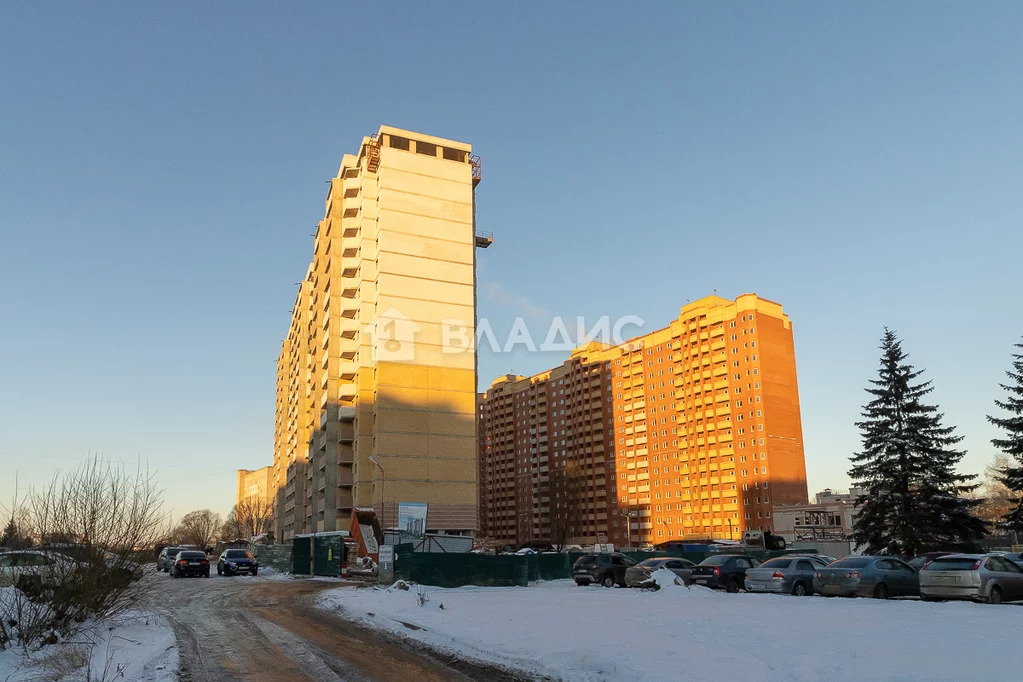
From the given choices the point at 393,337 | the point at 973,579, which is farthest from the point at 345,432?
the point at 973,579

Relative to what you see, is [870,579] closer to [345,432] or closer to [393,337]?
[393,337]

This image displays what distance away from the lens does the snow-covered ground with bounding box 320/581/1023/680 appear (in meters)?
11.0

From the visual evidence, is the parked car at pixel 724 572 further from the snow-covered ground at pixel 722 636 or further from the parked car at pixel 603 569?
the snow-covered ground at pixel 722 636

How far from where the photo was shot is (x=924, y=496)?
43.6 metres

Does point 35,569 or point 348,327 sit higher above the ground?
point 348,327

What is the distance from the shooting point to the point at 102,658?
13.0 meters

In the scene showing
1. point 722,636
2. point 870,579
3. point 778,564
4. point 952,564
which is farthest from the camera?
point 778,564

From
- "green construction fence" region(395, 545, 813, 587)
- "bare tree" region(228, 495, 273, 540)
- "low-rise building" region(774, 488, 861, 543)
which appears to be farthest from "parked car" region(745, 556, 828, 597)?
"bare tree" region(228, 495, 273, 540)

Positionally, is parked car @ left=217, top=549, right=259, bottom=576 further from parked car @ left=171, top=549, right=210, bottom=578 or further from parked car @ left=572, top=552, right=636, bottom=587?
parked car @ left=572, top=552, right=636, bottom=587

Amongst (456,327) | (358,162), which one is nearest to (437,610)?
(456,327)

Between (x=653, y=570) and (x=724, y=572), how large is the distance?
110 inches

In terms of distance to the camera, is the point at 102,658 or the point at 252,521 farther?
the point at 252,521

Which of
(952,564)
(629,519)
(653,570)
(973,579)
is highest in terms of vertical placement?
(952,564)

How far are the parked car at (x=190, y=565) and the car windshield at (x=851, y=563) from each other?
113 feet
